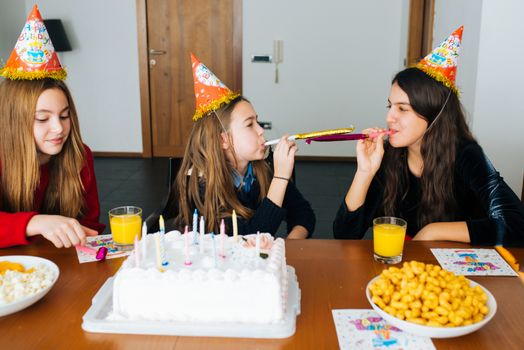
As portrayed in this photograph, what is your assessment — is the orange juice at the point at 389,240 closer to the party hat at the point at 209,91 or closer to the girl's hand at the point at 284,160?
the girl's hand at the point at 284,160

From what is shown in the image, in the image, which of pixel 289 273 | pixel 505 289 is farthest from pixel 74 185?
pixel 505 289


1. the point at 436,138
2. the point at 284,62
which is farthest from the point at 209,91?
the point at 284,62

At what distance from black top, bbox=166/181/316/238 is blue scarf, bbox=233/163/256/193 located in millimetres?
14

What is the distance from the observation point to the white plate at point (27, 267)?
3.58 ft

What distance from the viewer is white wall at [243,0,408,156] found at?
5430 mm

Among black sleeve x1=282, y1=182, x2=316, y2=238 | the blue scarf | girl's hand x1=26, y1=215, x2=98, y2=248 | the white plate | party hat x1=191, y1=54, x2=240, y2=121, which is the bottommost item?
black sleeve x1=282, y1=182, x2=316, y2=238

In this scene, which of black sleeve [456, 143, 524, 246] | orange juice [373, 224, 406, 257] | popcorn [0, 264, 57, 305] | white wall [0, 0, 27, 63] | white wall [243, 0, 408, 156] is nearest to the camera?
popcorn [0, 264, 57, 305]

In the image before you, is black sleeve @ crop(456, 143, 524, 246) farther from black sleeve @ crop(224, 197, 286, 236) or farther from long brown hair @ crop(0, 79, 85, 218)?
long brown hair @ crop(0, 79, 85, 218)

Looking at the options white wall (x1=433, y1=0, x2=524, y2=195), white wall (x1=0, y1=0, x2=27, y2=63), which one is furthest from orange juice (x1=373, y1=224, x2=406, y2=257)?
white wall (x1=0, y1=0, x2=27, y2=63)

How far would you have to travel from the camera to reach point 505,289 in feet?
4.11

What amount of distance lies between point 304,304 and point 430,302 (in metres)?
0.28

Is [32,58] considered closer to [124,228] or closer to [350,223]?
[124,228]

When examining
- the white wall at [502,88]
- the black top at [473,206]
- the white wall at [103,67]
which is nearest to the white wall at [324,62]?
the white wall at [103,67]

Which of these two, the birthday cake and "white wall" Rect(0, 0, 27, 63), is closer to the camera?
the birthday cake
